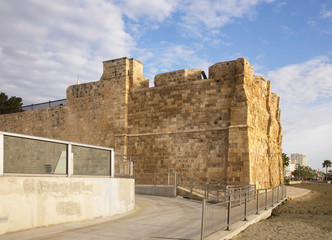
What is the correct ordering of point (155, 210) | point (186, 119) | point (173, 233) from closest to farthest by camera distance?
1. point (173, 233)
2. point (155, 210)
3. point (186, 119)

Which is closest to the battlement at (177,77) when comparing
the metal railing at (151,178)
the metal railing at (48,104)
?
the metal railing at (151,178)

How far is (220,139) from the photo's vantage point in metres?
17.4

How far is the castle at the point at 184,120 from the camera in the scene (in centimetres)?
1698

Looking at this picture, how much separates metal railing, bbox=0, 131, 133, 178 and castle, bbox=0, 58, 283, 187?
360 inches

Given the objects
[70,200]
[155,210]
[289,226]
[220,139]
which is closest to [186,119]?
[220,139]

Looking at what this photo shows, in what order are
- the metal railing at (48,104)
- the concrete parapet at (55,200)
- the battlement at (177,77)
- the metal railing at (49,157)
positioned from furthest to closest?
the metal railing at (48,104) → the battlement at (177,77) → the metal railing at (49,157) → the concrete parapet at (55,200)

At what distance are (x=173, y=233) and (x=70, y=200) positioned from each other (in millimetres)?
2561

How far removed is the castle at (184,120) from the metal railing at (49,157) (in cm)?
915

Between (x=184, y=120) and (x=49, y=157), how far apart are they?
12103 mm

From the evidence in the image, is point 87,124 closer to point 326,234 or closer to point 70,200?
point 70,200

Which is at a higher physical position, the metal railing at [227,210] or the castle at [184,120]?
the castle at [184,120]

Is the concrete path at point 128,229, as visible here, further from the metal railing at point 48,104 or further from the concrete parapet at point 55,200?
the metal railing at point 48,104

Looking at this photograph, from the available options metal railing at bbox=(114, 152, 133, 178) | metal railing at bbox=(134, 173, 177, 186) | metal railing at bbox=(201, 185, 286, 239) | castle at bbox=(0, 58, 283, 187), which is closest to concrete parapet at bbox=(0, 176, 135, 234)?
metal railing at bbox=(114, 152, 133, 178)

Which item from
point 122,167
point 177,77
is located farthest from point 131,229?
point 177,77
